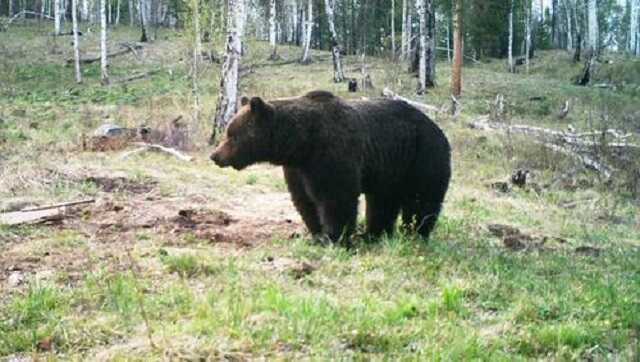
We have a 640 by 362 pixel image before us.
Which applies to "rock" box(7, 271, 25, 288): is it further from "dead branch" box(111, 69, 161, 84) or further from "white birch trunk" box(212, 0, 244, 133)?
"dead branch" box(111, 69, 161, 84)

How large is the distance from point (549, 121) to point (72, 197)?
22.4 meters

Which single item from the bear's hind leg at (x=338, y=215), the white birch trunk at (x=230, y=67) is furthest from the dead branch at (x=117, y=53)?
the bear's hind leg at (x=338, y=215)

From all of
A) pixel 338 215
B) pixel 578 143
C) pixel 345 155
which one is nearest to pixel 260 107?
pixel 345 155

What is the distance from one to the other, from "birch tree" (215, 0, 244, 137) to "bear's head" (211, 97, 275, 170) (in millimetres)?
10469

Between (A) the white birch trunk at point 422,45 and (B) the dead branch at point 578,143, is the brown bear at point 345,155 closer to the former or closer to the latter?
(B) the dead branch at point 578,143

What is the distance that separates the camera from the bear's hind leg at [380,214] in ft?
31.9

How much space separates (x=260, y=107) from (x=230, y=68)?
432 inches

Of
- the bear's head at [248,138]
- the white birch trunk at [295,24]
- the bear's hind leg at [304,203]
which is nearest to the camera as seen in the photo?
the bear's head at [248,138]

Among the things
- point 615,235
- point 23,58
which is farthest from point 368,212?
point 23,58

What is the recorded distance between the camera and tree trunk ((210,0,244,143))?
1900cm

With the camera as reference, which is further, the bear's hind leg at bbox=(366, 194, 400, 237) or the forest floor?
the bear's hind leg at bbox=(366, 194, 400, 237)

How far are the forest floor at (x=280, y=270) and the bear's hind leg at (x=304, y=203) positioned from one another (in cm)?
32

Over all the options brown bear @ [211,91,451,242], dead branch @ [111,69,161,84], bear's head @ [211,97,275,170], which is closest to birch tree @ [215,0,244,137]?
brown bear @ [211,91,451,242]

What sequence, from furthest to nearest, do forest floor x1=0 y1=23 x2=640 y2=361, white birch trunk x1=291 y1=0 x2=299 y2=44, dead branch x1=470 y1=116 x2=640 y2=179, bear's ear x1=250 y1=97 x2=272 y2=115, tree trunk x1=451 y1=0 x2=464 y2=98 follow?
1. white birch trunk x1=291 y1=0 x2=299 y2=44
2. tree trunk x1=451 y1=0 x2=464 y2=98
3. dead branch x1=470 y1=116 x2=640 y2=179
4. bear's ear x1=250 y1=97 x2=272 y2=115
5. forest floor x1=0 y1=23 x2=640 y2=361
